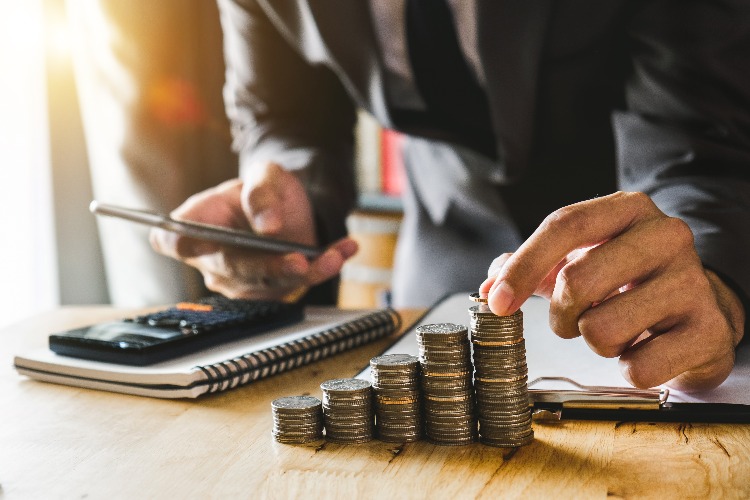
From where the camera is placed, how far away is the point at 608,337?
74 cm

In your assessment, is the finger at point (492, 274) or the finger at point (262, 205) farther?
the finger at point (262, 205)

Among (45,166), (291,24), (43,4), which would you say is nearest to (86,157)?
(45,166)

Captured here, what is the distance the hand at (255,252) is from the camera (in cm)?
124

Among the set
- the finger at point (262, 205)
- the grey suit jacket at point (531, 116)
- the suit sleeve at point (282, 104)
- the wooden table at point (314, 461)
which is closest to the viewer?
the wooden table at point (314, 461)

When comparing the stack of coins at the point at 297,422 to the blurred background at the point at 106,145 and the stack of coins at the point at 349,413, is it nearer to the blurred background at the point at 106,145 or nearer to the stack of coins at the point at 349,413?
the stack of coins at the point at 349,413

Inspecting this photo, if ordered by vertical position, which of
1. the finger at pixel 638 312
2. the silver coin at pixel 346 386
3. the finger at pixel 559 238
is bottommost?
the silver coin at pixel 346 386

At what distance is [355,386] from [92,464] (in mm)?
229

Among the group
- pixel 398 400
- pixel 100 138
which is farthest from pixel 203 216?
pixel 100 138

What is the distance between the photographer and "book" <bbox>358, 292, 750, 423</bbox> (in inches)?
30.0

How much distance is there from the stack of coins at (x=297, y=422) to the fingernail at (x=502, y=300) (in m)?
0.18

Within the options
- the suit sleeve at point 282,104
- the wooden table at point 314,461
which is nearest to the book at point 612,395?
the wooden table at point 314,461

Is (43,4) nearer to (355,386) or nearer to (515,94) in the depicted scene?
(515,94)

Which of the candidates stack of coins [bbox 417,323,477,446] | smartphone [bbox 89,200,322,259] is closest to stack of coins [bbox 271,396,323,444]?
stack of coins [bbox 417,323,477,446]

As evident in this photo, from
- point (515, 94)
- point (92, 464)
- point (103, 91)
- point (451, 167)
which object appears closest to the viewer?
point (92, 464)
